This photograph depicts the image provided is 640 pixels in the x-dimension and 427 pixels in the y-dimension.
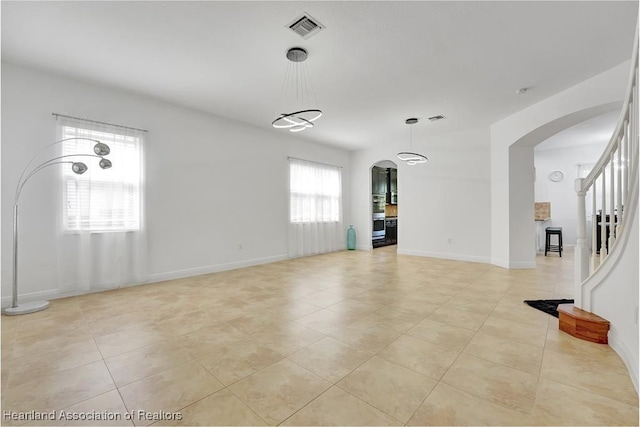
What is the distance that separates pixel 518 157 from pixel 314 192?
14.4 feet

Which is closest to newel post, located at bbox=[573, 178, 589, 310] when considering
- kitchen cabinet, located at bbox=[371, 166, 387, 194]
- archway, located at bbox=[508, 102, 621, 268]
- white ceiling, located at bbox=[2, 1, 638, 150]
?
white ceiling, located at bbox=[2, 1, 638, 150]

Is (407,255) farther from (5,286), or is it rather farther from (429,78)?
(5,286)

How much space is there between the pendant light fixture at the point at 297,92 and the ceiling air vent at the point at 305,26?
0.88ft

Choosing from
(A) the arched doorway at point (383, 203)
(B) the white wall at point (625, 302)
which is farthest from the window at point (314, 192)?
(B) the white wall at point (625, 302)

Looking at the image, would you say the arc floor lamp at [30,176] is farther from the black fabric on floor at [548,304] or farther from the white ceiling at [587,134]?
the white ceiling at [587,134]

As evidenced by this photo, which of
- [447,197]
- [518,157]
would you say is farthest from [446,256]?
[518,157]

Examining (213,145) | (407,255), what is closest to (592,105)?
(407,255)

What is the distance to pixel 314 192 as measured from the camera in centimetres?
697

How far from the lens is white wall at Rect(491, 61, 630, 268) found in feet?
13.2

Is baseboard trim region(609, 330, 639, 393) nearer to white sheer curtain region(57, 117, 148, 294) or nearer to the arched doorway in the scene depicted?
white sheer curtain region(57, 117, 148, 294)

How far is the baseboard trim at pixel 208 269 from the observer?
4375 millimetres

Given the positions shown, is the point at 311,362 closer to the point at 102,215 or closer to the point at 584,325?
the point at 584,325

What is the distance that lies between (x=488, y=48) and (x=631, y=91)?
146 centimetres

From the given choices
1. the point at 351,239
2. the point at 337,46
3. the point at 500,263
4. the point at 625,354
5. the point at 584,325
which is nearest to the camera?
the point at 625,354
